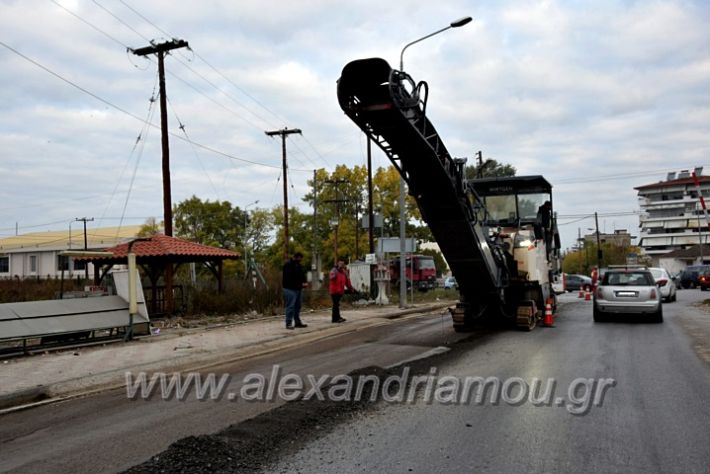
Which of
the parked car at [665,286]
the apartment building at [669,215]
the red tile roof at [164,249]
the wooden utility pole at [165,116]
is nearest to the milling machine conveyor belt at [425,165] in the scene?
the red tile roof at [164,249]

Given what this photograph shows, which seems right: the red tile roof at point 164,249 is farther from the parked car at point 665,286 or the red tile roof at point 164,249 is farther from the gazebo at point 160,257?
the parked car at point 665,286

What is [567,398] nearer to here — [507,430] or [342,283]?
[507,430]

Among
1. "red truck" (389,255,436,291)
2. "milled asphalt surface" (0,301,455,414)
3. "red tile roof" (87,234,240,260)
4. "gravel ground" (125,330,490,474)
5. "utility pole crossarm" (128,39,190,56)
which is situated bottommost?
"gravel ground" (125,330,490,474)

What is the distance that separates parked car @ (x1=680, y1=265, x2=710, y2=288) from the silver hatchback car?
3067cm

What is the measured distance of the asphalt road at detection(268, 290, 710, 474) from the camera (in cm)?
489

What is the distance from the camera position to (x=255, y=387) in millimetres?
8000

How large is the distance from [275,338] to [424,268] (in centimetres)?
3507

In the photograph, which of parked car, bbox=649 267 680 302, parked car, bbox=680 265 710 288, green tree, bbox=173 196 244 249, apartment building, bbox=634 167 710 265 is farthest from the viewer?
apartment building, bbox=634 167 710 265

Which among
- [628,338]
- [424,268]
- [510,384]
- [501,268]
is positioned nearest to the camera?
[510,384]

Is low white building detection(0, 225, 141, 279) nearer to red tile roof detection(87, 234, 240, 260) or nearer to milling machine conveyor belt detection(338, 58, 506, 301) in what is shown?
red tile roof detection(87, 234, 240, 260)

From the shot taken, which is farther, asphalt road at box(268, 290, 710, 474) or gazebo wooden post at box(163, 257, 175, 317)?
gazebo wooden post at box(163, 257, 175, 317)

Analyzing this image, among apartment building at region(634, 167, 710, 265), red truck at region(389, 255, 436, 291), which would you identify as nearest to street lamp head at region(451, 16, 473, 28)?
red truck at region(389, 255, 436, 291)

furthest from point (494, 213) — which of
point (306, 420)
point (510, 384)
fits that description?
point (306, 420)

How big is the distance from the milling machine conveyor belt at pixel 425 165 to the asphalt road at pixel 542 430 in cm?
381
